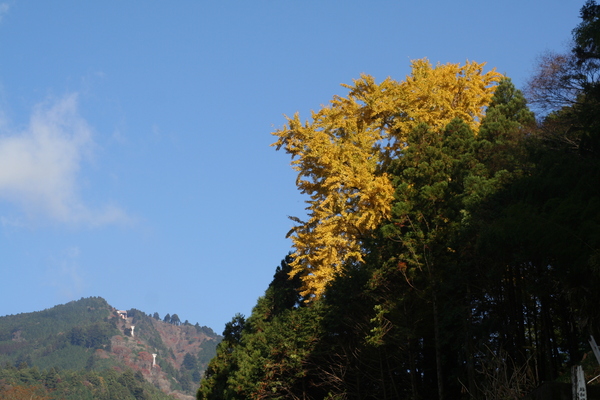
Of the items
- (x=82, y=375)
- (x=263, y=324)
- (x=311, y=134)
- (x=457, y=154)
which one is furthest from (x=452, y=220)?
(x=82, y=375)

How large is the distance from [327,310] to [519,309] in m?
7.65

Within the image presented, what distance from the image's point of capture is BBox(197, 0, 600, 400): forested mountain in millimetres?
15617

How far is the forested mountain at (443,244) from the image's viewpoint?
15617 mm

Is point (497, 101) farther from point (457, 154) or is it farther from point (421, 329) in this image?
point (421, 329)

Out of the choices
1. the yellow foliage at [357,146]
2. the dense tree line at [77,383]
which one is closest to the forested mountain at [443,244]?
the yellow foliage at [357,146]

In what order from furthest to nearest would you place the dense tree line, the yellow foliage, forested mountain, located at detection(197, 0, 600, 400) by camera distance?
the dense tree line → the yellow foliage → forested mountain, located at detection(197, 0, 600, 400)

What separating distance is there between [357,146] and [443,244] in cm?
675

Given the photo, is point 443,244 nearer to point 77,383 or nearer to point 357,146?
point 357,146

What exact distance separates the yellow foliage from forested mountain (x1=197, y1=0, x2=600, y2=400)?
0.22 ft

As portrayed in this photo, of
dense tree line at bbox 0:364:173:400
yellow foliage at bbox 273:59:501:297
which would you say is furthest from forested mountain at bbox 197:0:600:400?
dense tree line at bbox 0:364:173:400

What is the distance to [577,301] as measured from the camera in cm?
1592

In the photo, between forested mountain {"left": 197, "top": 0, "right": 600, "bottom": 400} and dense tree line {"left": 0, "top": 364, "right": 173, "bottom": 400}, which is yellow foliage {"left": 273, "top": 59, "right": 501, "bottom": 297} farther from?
dense tree line {"left": 0, "top": 364, "right": 173, "bottom": 400}

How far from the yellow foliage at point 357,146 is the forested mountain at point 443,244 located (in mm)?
67

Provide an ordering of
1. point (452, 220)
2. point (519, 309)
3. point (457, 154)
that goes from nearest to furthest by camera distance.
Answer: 1. point (519, 309)
2. point (452, 220)
3. point (457, 154)
